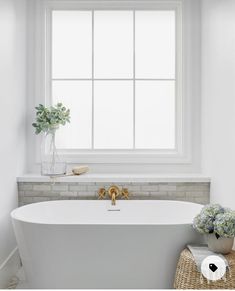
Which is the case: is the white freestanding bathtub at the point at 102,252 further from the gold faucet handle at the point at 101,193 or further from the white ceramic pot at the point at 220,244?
the gold faucet handle at the point at 101,193

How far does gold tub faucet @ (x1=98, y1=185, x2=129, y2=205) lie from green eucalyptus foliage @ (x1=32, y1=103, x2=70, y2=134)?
75 cm

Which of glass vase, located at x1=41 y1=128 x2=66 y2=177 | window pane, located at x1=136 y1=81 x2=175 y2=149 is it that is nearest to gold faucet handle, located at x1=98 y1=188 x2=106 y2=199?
glass vase, located at x1=41 y1=128 x2=66 y2=177

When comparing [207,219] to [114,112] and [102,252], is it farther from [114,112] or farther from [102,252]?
[114,112]

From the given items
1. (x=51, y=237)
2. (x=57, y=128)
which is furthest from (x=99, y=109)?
(x=51, y=237)

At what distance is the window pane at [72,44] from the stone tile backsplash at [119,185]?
1148 mm

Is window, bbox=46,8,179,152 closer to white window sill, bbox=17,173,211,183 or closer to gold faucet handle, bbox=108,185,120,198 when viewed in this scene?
white window sill, bbox=17,173,211,183

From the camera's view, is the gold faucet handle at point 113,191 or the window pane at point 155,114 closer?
the gold faucet handle at point 113,191

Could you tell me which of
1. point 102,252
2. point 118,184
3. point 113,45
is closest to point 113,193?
point 118,184

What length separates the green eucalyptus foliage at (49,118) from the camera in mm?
3285

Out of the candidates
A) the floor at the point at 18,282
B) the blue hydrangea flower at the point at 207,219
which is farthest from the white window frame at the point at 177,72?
the blue hydrangea flower at the point at 207,219

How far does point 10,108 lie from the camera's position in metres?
3.07

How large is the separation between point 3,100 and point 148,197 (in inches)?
60.6

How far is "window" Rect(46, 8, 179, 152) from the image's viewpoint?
3.61 m

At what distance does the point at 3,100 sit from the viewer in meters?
2.89
